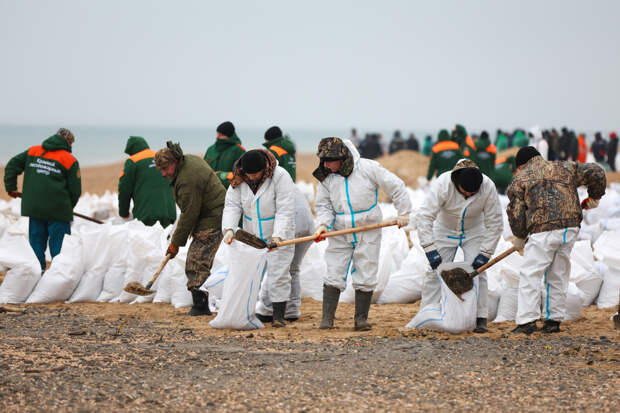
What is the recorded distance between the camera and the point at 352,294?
6.24m

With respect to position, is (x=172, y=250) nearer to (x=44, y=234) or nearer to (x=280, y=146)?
(x=280, y=146)

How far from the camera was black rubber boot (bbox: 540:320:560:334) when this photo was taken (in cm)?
494

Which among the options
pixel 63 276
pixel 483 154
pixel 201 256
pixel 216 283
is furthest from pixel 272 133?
pixel 483 154

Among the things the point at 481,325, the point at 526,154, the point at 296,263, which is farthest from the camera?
the point at 296,263

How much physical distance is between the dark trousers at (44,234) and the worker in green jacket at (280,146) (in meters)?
2.05

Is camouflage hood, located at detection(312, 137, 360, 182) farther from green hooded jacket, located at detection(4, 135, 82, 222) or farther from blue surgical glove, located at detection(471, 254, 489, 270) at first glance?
green hooded jacket, located at detection(4, 135, 82, 222)

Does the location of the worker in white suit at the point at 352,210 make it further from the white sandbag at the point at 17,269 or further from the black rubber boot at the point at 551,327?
the white sandbag at the point at 17,269

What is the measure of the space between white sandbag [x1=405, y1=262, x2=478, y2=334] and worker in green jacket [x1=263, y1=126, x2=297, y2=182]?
8.32 ft

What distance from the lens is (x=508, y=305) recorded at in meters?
5.44

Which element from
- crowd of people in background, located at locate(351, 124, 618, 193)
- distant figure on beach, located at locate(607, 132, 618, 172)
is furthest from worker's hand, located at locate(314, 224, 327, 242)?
distant figure on beach, located at locate(607, 132, 618, 172)

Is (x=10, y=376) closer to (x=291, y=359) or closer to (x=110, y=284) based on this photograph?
(x=291, y=359)

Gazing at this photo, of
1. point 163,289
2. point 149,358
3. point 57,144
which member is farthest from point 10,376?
point 57,144

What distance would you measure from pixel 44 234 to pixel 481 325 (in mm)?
4172

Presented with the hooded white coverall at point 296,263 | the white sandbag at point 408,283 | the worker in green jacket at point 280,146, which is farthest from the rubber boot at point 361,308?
the worker in green jacket at point 280,146
